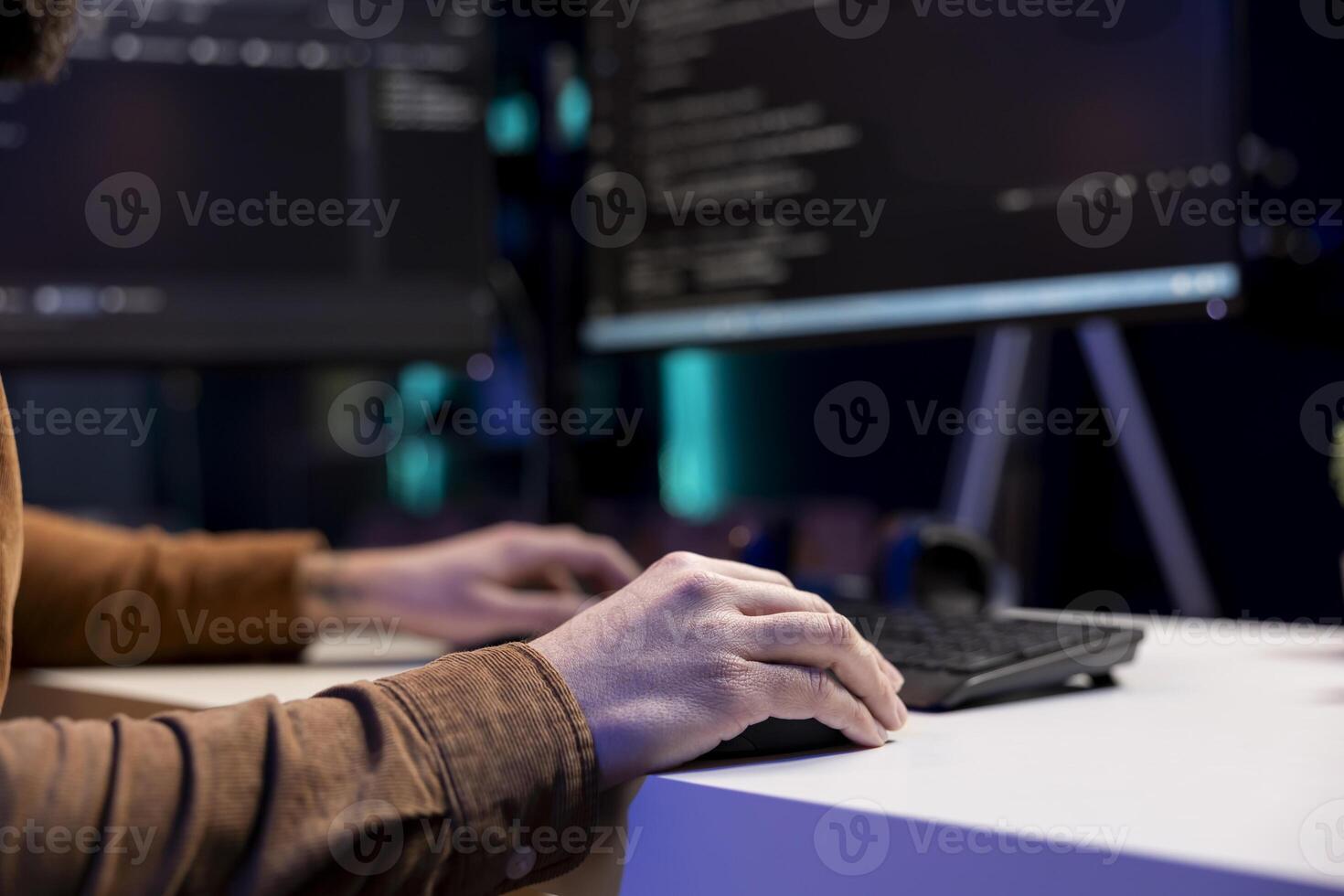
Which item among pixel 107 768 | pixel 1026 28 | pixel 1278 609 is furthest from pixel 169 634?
pixel 1278 609

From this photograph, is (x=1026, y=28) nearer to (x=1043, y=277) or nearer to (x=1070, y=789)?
(x=1043, y=277)

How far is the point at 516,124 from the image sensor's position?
147 centimetres

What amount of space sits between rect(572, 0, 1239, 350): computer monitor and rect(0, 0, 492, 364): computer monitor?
Result: 0.17m

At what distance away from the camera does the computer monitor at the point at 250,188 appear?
1.15m

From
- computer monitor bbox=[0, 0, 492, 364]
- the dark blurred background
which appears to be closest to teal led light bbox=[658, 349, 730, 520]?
the dark blurred background

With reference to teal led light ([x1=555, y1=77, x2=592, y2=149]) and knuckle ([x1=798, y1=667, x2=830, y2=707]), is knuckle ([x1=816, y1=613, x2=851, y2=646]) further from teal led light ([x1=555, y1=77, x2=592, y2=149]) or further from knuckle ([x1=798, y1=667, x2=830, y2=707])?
teal led light ([x1=555, y1=77, x2=592, y2=149])

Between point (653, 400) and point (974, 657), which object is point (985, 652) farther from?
point (653, 400)

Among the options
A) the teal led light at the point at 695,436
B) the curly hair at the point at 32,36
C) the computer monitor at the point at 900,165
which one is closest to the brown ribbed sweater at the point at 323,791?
the curly hair at the point at 32,36

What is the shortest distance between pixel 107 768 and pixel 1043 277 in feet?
2.37

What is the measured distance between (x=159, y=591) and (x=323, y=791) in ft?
1.75

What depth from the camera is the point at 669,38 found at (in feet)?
3.74

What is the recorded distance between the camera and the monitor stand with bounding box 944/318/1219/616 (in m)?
1.02

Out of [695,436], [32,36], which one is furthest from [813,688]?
[695,436]

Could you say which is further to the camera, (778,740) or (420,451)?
(420,451)
